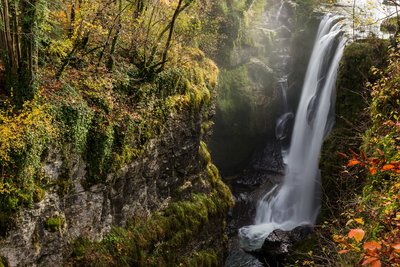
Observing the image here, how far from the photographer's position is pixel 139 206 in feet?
37.5

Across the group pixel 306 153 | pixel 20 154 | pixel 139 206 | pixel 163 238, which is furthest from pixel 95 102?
pixel 306 153

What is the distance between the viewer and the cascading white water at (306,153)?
18641mm

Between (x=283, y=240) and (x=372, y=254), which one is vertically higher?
(x=372, y=254)

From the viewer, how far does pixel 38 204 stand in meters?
8.35

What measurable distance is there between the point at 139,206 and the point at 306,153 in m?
12.0

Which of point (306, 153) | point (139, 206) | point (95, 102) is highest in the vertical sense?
point (95, 102)

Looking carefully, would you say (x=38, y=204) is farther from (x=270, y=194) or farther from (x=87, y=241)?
(x=270, y=194)

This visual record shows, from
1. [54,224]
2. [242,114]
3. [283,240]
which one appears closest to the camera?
[54,224]

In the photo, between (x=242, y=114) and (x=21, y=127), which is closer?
(x=21, y=127)

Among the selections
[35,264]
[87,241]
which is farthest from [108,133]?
[35,264]

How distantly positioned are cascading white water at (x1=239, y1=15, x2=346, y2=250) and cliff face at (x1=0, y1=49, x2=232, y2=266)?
464 centimetres

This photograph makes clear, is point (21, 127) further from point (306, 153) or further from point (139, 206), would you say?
point (306, 153)

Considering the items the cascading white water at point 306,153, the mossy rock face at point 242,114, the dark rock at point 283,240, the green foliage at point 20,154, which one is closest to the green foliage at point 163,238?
the green foliage at point 20,154

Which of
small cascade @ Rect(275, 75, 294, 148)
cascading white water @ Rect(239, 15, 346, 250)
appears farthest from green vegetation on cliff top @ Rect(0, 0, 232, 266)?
small cascade @ Rect(275, 75, 294, 148)
